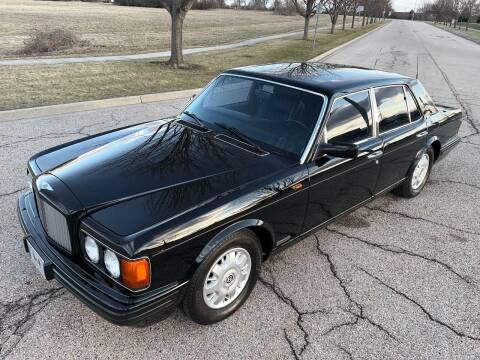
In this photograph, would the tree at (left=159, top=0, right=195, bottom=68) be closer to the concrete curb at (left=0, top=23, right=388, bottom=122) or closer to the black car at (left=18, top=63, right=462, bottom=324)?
the concrete curb at (left=0, top=23, right=388, bottom=122)

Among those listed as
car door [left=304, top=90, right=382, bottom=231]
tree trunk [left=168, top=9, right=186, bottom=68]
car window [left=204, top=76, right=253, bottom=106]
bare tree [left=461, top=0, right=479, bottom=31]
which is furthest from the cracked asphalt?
bare tree [left=461, top=0, right=479, bottom=31]

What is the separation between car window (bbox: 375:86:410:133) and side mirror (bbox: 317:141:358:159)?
3.00 feet

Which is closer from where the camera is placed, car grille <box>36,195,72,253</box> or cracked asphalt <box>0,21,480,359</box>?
car grille <box>36,195,72,253</box>

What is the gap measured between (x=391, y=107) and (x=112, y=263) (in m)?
3.15

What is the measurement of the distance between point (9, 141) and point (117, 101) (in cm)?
292

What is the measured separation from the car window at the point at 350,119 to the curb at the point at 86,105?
20.1 feet

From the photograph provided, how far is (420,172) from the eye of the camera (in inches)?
194

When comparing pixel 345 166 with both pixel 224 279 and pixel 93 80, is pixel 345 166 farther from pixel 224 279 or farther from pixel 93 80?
pixel 93 80

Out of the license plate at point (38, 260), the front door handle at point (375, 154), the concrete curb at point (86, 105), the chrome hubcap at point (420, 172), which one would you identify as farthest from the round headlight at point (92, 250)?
the concrete curb at point (86, 105)

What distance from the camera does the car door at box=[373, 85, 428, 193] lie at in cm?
394

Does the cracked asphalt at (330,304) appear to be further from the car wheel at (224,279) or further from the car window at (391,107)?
the car window at (391,107)

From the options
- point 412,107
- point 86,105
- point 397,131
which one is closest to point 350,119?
point 397,131

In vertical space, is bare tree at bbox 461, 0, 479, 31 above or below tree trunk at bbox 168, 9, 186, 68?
above

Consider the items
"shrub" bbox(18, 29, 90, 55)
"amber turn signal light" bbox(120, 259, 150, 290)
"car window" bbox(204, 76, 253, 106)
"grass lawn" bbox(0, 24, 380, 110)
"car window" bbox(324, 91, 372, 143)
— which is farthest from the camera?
"shrub" bbox(18, 29, 90, 55)
